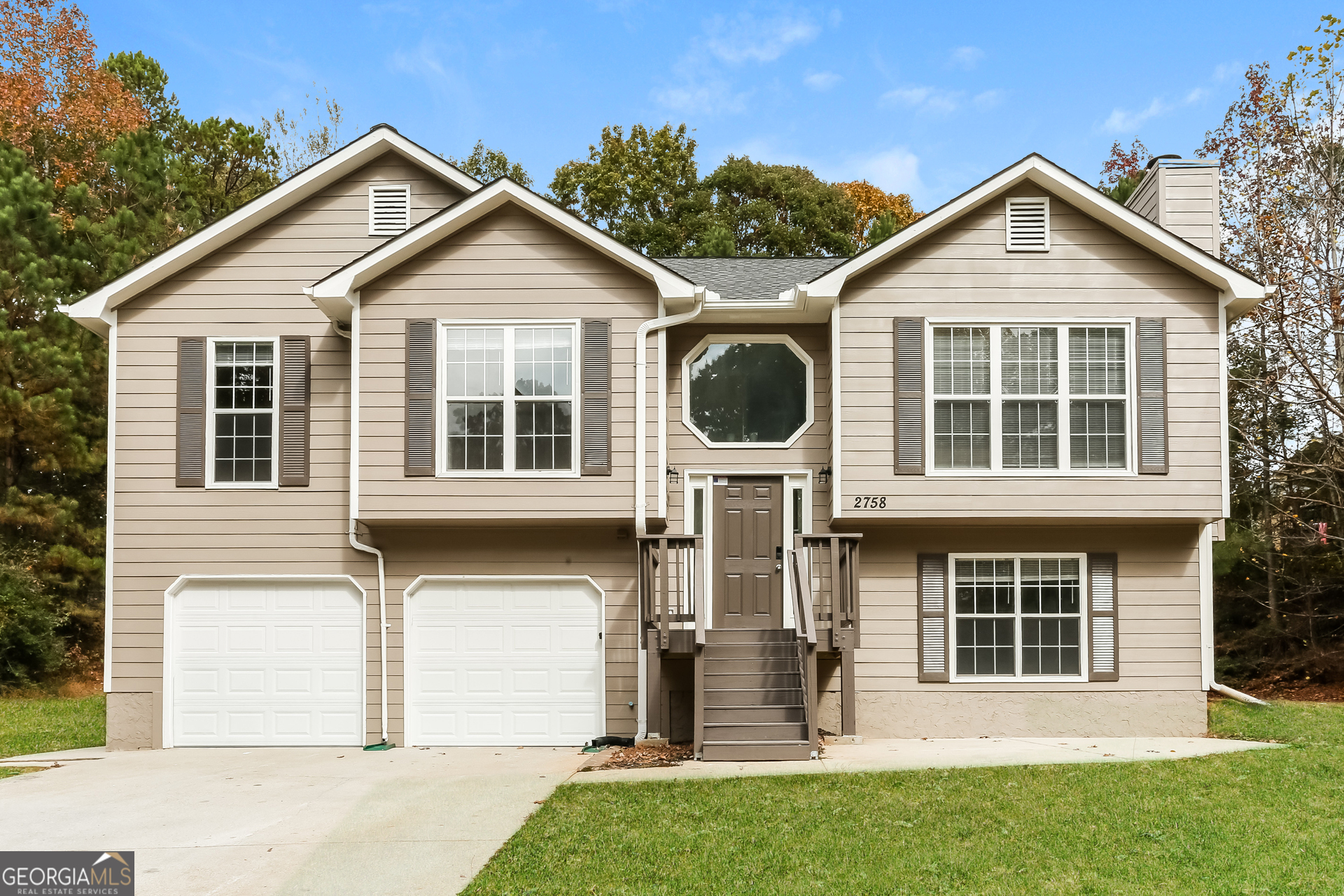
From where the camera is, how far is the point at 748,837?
6504mm

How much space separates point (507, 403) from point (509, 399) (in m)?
0.05

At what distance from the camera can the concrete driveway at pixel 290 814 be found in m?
5.93

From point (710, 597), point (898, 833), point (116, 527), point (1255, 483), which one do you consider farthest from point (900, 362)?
point (1255, 483)

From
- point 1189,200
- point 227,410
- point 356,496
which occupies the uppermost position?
point 1189,200

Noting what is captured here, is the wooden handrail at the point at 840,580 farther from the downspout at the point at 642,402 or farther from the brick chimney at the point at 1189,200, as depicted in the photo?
the brick chimney at the point at 1189,200

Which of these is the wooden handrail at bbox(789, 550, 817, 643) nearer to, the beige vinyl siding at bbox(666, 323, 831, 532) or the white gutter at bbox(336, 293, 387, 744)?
the beige vinyl siding at bbox(666, 323, 831, 532)

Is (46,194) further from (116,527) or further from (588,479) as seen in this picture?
(588,479)

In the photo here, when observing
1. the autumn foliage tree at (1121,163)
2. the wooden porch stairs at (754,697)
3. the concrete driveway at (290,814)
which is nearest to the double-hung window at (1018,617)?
the wooden porch stairs at (754,697)

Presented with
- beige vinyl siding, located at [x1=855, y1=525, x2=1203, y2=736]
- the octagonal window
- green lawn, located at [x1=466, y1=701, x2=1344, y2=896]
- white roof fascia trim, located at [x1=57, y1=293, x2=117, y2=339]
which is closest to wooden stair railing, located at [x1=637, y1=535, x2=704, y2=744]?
the octagonal window

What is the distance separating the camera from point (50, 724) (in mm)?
13836

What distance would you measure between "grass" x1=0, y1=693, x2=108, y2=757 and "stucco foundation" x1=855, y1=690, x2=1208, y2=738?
28.9ft

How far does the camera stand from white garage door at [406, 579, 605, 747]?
11.1m

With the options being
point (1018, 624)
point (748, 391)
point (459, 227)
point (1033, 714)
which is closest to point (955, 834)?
point (1033, 714)

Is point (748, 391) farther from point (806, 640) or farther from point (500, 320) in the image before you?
point (806, 640)
